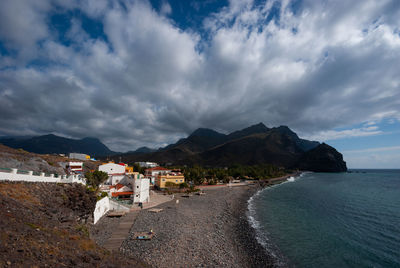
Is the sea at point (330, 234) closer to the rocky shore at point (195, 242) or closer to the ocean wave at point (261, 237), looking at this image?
the ocean wave at point (261, 237)

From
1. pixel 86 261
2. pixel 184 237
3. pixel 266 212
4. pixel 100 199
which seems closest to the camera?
pixel 86 261

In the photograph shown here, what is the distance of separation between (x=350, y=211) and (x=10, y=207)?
56.1 m

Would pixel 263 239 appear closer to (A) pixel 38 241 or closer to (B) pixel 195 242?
(B) pixel 195 242

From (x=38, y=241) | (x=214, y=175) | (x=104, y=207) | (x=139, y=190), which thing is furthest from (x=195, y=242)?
(x=214, y=175)

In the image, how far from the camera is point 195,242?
2147 centimetres

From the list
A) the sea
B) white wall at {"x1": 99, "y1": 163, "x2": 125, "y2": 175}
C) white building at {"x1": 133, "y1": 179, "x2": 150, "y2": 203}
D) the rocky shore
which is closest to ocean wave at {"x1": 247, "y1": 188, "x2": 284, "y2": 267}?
the sea

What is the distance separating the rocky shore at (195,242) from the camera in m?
18.0

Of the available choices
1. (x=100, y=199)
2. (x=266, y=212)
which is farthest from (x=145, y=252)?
(x=266, y=212)

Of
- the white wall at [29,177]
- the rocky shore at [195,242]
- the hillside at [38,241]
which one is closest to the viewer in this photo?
the hillside at [38,241]

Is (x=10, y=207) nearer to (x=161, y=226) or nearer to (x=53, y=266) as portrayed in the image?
(x=53, y=266)

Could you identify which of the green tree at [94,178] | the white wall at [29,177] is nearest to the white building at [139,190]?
the green tree at [94,178]

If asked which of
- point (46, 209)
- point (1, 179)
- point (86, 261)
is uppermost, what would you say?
point (1, 179)

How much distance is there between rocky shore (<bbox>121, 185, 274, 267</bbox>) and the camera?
18.0 meters

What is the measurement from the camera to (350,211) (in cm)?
3991
